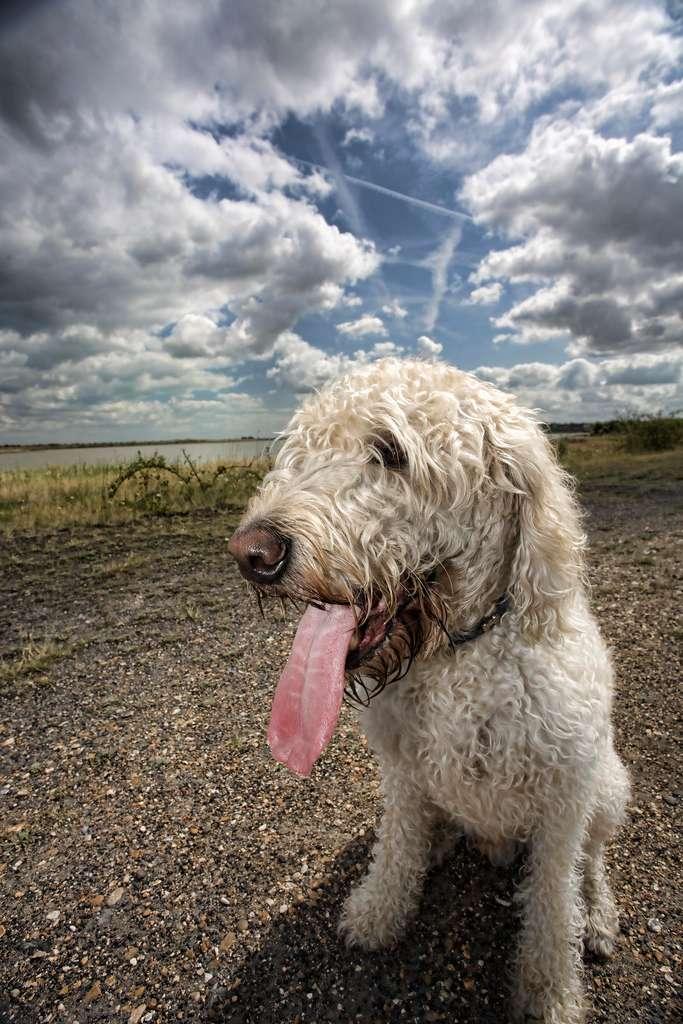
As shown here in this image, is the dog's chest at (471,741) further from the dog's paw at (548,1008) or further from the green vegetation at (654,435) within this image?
the green vegetation at (654,435)

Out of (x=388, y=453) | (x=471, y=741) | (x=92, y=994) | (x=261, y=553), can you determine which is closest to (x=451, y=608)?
(x=471, y=741)

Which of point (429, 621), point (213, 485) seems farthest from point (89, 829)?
point (213, 485)

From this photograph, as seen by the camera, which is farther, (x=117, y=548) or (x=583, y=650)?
(x=117, y=548)

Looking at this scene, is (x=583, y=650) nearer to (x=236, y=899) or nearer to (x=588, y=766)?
(x=588, y=766)

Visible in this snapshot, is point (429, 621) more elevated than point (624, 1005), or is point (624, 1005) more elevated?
point (429, 621)

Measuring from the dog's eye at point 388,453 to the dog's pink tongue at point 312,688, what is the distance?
2.08ft

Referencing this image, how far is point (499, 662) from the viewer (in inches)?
97.3

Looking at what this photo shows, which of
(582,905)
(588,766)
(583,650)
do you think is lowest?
(582,905)

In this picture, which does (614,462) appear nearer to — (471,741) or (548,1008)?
(548,1008)

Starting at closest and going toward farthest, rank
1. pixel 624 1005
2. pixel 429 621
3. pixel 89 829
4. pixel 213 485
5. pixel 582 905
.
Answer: pixel 429 621, pixel 624 1005, pixel 582 905, pixel 89 829, pixel 213 485

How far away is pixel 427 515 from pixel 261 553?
2.41ft

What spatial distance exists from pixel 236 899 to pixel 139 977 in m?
0.61

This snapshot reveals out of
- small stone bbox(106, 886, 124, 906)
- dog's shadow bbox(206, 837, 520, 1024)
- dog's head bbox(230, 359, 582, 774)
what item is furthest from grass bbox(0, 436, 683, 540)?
dog's head bbox(230, 359, 582, 774)

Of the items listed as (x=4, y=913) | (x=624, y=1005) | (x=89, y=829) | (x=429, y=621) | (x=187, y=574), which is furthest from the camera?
(x=187, y=574)
